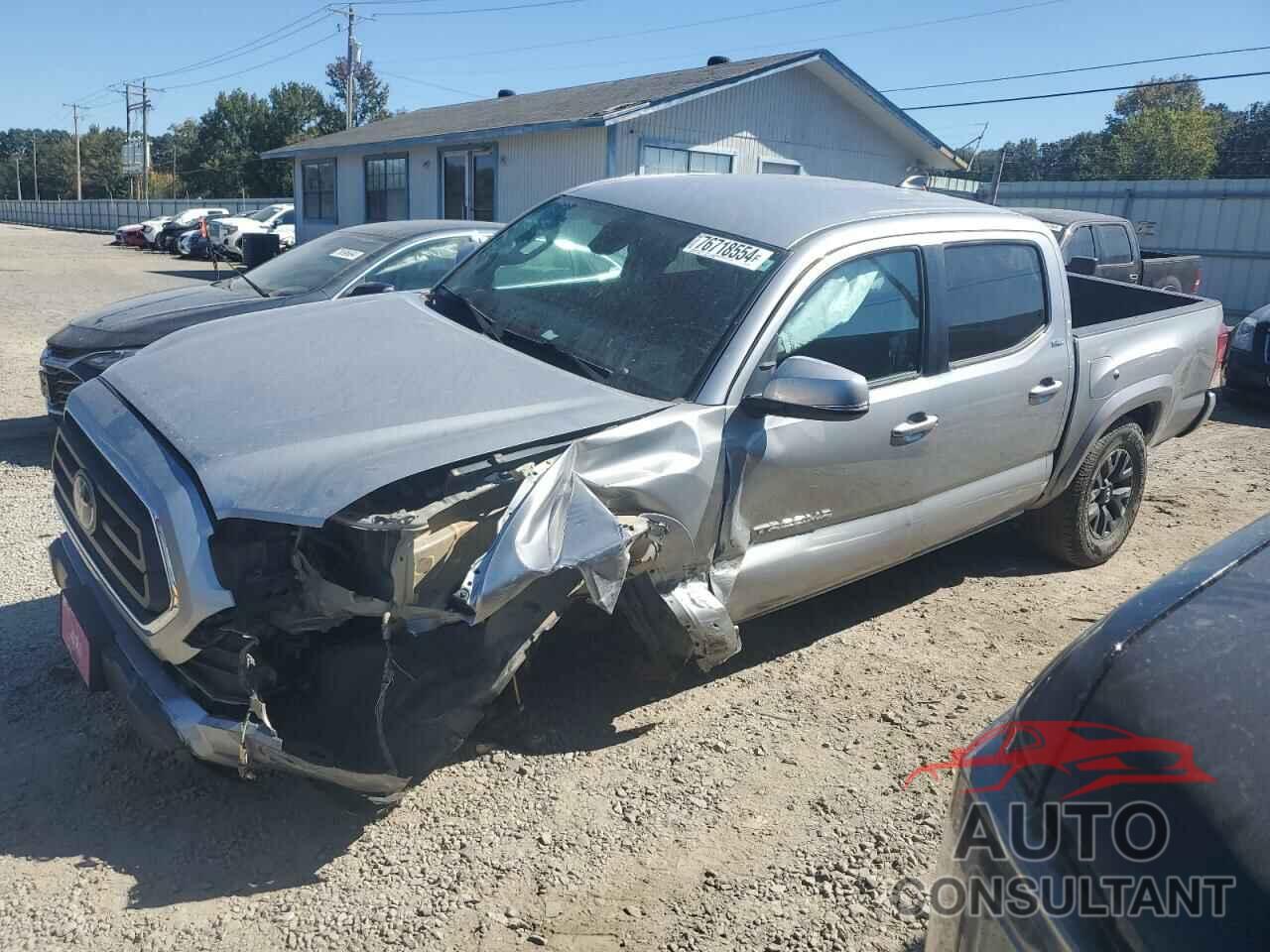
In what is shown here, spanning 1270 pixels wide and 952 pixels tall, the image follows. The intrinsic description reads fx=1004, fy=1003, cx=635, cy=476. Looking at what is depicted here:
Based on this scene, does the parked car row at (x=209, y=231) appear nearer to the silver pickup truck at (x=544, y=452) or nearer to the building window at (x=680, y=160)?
the building window at (x=680, y=160)

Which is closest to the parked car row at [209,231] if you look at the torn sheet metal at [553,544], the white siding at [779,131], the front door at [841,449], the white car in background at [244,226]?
the white car in background at [244,226]

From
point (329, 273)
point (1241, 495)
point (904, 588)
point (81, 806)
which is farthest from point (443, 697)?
point (1241, 495)

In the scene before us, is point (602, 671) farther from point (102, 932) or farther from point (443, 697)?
point (102, 932)

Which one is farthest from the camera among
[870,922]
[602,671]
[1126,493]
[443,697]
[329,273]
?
[329,273]

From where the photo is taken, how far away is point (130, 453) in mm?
2881

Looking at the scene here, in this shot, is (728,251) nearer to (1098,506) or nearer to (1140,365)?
(1140,365)

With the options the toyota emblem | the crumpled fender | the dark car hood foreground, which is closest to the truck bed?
the crumpled fender

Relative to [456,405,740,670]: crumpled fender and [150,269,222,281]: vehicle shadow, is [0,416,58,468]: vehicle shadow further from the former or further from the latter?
[150,269,222,281]: vehicle shadow

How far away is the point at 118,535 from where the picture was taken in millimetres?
2889

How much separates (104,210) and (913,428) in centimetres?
5993

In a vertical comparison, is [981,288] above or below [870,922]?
above

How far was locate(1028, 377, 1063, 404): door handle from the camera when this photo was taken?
457 centimetres

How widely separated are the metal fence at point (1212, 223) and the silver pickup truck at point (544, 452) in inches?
677

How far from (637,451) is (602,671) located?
122cm
